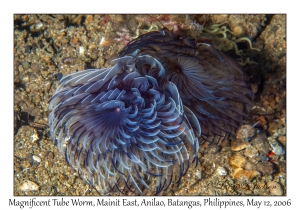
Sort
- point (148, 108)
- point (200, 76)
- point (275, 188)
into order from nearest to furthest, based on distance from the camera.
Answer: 1. point (148, 108)
2. point (200, 76)
3. point (275, 188)

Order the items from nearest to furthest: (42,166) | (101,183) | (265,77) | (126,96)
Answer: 1. (126,96)
2. (101,183)
3. (42,166)
4. (265,77)

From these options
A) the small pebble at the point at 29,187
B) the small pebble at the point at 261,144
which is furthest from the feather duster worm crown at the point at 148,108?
the small pebble at the point at 29,187

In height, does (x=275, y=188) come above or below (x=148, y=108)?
below

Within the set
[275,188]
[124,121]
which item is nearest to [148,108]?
[124,121]

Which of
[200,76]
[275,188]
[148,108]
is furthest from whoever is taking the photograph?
[275,188]

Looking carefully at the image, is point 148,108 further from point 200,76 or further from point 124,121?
point 200,76

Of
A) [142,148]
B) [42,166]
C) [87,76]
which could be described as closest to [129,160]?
[142,148]

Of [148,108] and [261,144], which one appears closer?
[148,108]
